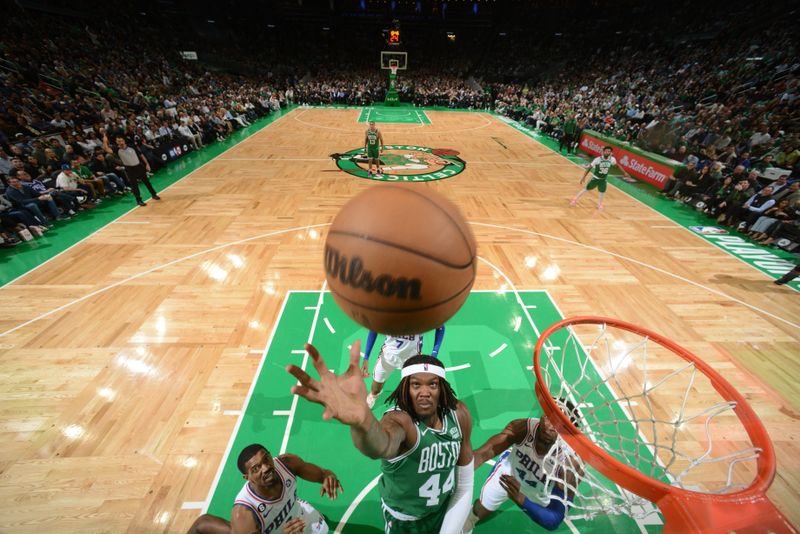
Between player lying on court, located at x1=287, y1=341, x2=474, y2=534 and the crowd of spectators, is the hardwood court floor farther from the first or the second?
player lying on court, located at x1=287, y1=341, x2=474, y2=534

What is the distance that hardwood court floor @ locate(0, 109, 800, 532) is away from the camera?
3246 mm

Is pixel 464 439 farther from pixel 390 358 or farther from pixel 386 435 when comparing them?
pixel 390 358

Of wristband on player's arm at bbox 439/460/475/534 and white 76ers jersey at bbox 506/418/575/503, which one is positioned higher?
wristband on player's arm at bbox 439/460/475/534

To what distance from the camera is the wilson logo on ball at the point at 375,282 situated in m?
1.66

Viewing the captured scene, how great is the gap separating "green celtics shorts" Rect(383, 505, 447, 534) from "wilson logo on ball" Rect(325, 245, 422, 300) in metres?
1.39

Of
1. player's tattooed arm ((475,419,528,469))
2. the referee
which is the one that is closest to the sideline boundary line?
player's tattooed arm ((475,419,528,469))

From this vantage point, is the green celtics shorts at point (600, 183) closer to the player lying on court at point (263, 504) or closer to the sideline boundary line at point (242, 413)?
the sideline boundary line at point (242, 413)

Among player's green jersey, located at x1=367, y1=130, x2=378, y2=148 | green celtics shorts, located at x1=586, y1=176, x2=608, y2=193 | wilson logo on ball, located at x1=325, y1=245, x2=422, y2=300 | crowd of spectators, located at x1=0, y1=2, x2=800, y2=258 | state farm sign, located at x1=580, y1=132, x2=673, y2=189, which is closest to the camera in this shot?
wilson logo on ball, located at x1=325, y1=245, x2=422, y2=300

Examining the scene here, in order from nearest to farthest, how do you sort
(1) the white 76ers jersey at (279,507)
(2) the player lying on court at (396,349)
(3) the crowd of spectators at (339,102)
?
(1) the white 76ers jersey at (279,507)
(2) the player lying on court at (396,349)
(3) the crowd of spectators at (339,102)

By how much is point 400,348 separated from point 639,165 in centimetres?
1178

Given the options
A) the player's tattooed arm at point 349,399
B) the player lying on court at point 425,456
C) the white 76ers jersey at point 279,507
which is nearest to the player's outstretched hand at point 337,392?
the player's tattooed arm at point 349,399

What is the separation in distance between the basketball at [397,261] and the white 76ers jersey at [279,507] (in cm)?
140

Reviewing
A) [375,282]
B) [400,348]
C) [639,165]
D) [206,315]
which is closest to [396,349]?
[400,348]

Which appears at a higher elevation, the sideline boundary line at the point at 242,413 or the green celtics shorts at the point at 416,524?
the green celtics shorts at the point at 416,524
